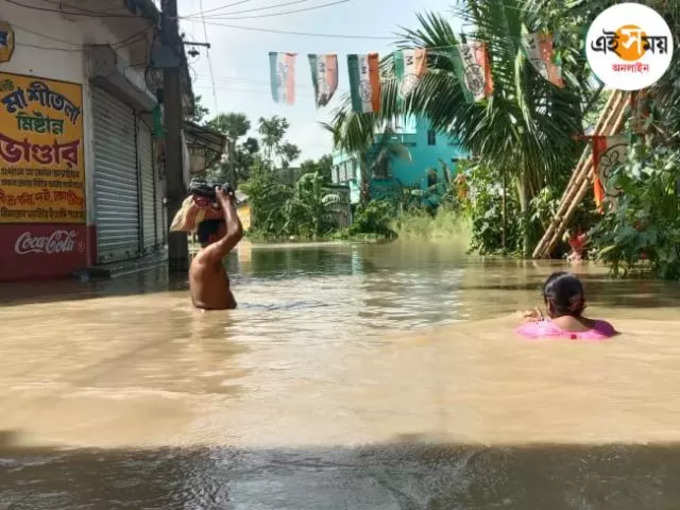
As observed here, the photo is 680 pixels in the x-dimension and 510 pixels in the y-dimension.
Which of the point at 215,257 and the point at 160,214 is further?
the point at 160,214

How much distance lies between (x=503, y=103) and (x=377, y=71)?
2.47m

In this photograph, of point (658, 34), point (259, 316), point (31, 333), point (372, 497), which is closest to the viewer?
point (372, 497)

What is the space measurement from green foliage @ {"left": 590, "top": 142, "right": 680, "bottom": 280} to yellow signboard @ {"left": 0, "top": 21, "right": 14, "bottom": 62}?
941 cm

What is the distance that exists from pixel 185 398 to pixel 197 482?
149 centimetres

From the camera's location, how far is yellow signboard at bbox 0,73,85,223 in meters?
13.2

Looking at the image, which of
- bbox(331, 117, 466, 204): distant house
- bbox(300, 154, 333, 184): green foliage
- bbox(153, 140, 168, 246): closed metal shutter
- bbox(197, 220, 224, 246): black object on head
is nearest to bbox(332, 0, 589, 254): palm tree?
bbox(197, 220, 224, 246): black object on head

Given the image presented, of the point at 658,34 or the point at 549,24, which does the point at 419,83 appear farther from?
the point at 658,34

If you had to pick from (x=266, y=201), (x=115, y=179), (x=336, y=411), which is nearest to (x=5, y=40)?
(x=115, y=179)

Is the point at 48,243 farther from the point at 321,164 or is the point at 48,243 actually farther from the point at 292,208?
the point at 321,164

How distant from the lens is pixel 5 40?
13.0 meters

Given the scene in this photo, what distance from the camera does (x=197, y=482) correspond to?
317cm

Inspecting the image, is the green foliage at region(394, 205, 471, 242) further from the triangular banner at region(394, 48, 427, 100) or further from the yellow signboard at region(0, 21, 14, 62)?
the yellow signboard at region(0, 21, 14, 62)

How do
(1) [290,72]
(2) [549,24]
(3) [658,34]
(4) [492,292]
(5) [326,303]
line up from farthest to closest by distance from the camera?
1. (1) [290,72]
2. (2) [549,24]
3. (3) [658,34]
4. (4) [492,292]
5. (5) [326,303]

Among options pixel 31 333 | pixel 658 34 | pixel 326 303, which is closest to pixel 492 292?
pixel 326 303
